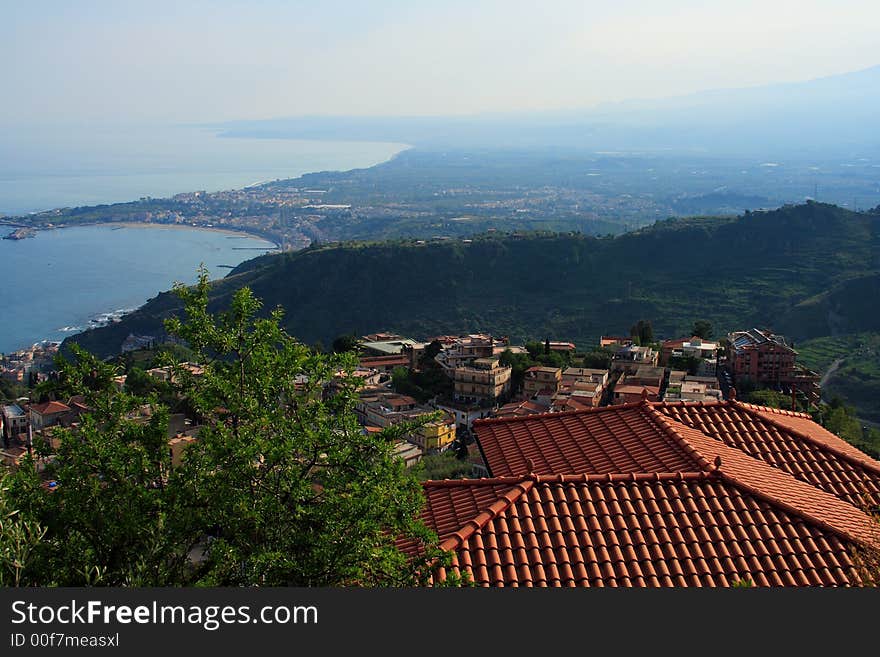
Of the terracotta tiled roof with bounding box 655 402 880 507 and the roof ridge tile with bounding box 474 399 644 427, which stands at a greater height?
the roof ridge tile with bounding box 474 399 644 427

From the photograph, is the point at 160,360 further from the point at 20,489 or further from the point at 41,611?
the point at 41,611

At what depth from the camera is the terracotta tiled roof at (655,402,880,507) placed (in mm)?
5891

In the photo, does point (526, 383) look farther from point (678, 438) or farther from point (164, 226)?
point (164, 226)

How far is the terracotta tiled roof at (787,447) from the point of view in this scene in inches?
232

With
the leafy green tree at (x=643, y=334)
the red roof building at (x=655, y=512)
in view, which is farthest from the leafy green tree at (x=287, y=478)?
the leafy green tree at (x=643, y=334)

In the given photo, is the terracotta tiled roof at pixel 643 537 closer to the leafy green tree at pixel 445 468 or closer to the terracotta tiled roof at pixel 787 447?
the terracotta tiled roof at pixel 787 447

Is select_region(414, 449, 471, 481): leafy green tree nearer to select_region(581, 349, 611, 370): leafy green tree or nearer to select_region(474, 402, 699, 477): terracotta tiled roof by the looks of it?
select_region(474, 402, 699, 477): terracotta tiled roof

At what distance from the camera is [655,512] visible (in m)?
4.74

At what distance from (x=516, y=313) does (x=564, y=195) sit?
322 ft

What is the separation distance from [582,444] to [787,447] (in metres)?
1.68

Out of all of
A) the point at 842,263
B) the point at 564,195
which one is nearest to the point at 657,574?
the point at 842,263

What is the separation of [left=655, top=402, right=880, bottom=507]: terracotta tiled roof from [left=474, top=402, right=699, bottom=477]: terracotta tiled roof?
1.86 feet

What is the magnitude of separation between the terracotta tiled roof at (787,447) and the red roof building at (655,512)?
0.05 feet

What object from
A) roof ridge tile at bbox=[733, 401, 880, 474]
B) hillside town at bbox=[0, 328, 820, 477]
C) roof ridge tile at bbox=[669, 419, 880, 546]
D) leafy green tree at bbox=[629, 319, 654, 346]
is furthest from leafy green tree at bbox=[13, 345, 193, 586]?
leafy green tree at bbox=[629, 319, 654, 346]
